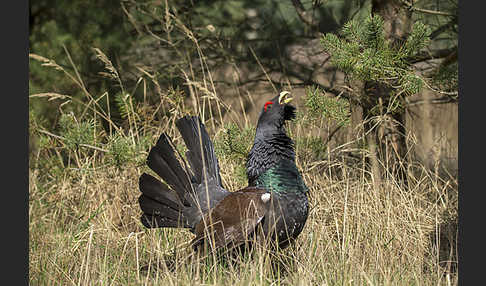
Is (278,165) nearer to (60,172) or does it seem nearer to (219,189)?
(219,189)

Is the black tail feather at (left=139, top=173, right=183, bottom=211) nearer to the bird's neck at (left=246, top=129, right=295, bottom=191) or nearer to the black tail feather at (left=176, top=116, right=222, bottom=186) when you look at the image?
the black tail feather at (left=176, top=116, right=222, bottom=186)

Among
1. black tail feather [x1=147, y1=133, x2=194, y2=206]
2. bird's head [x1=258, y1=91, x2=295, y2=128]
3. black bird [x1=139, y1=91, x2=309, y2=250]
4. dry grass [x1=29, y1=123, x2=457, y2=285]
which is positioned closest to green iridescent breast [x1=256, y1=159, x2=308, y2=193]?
black bird [x1=139, y1=91, x2=309, y2=250]

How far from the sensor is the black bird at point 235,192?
3.18 meters

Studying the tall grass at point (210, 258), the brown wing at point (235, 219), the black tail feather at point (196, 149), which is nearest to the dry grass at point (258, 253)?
the tall grass at point (210, 258)

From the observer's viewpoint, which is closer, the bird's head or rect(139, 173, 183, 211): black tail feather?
the bird's head

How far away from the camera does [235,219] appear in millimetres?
3219

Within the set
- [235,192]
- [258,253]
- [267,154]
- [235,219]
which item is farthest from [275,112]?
[258,253]

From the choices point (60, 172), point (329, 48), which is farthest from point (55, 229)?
point (329, 48)

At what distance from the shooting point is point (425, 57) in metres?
4.66

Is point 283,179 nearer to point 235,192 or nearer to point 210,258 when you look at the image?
point 235,192

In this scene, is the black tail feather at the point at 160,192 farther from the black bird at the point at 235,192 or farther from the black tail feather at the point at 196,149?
the black tail feather at the point at 196,149

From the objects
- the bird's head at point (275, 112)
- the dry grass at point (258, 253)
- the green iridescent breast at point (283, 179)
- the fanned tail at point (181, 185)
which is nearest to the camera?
the dry grass at point (258, 253)

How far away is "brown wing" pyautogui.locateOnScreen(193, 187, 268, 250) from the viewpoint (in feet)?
10.4

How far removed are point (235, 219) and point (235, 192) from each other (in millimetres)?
231
